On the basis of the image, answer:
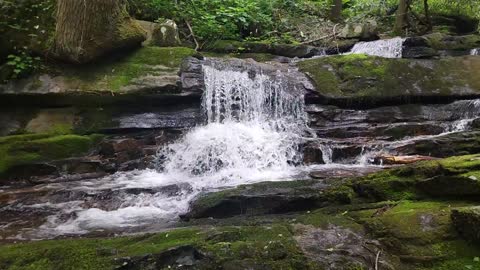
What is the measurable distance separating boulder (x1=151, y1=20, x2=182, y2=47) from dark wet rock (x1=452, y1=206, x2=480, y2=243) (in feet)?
25.5

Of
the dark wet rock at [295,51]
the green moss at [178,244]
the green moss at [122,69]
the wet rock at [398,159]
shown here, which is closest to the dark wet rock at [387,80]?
the dark wet rock at [295,51]

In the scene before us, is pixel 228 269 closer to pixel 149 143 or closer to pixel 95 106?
pixel 149 143

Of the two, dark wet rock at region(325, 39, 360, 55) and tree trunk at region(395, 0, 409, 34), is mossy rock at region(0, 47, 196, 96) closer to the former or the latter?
dark wet rock at region(325, 39, 360, 55)

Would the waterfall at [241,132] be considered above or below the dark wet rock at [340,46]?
below

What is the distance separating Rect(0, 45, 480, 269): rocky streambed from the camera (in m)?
3.17

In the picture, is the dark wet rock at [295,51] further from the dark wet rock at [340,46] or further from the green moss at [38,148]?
the green moss at [38,148]

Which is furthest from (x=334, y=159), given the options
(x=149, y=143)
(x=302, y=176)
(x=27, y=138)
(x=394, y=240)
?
(x=27, y=138)

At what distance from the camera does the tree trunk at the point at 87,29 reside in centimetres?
747

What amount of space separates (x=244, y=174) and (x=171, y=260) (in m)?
3.72

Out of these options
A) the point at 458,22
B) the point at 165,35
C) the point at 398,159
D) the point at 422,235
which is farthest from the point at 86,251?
the point at 458,22

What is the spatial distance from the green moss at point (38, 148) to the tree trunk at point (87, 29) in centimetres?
162

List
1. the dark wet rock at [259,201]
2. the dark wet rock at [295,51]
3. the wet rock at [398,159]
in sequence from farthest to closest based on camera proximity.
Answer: the dark wet rock at [295,51] < the wet rock at [398,159] < the dark wet rock at [259,201]

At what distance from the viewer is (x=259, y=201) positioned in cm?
463

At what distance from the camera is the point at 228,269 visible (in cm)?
291
